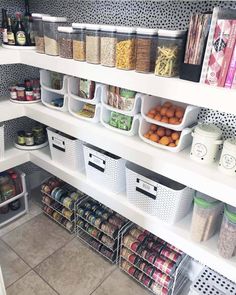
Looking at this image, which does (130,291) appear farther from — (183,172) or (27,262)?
(183,172)

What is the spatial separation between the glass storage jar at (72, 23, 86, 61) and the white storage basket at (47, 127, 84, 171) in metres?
0.48

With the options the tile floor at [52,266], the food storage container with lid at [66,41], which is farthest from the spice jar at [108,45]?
the tile floor at [52,266]

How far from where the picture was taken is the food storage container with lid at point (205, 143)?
3.54 feet

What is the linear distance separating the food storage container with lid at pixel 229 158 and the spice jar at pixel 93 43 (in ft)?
2.25

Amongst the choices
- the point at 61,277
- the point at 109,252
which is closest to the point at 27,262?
the point at 61,277

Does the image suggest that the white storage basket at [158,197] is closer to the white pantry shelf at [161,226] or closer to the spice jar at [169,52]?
the white pantry shelf at [161,226]

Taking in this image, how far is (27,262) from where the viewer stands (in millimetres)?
1660

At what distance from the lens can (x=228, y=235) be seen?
1085 millimetres

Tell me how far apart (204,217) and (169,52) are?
70 cm

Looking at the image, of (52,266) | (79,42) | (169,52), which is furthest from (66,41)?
(52,266)

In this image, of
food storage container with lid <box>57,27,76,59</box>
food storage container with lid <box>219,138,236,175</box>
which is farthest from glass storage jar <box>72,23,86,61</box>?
food storage container with lid <box>219,138,236,175</box>

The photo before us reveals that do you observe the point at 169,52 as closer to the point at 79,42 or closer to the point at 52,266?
the point at 79,42

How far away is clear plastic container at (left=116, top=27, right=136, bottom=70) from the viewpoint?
1130mm

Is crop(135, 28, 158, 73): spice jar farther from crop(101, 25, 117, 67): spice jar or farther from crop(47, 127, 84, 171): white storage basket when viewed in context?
crop(47, 127, 84, 171): white storage basket
